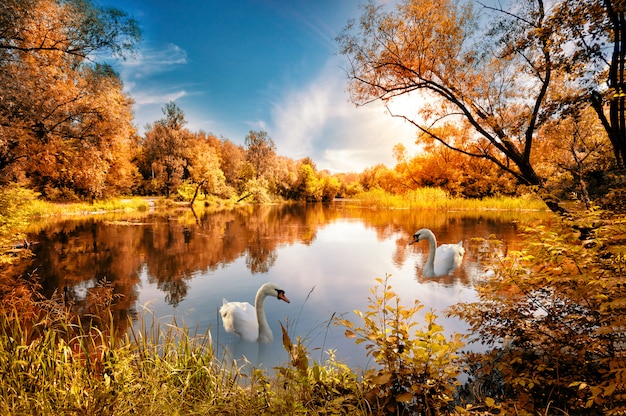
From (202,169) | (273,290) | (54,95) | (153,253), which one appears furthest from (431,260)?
(202,169)

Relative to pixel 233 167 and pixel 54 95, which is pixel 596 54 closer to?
pixel 54 95

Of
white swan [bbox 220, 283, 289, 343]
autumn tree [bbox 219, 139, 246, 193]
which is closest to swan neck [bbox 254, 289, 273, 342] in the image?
white swan [bbox 220, 283, 289, 343]

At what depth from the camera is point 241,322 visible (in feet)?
12.9

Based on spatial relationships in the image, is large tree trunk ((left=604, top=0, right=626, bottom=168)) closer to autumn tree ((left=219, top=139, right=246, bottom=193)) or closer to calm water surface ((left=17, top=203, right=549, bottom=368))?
calm water surface ((left=17, top=203, right=549, bottom=368))

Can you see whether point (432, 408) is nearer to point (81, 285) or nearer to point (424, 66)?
point (424, 66)

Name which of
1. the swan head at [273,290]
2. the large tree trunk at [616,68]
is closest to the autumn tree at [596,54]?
the large tree trunk at [616,68]

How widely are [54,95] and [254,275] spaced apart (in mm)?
8848

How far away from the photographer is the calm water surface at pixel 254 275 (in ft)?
14.7

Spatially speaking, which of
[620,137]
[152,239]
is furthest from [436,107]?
[152,239]

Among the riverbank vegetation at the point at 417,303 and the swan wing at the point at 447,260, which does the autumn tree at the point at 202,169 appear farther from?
the swan wing at the point at 447,260

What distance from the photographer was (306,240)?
1239cm

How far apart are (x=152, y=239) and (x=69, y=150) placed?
4.38m

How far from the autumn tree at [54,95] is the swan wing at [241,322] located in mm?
7201

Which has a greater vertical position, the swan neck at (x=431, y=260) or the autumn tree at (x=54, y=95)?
the autumn tree at (x=54, y=95)
